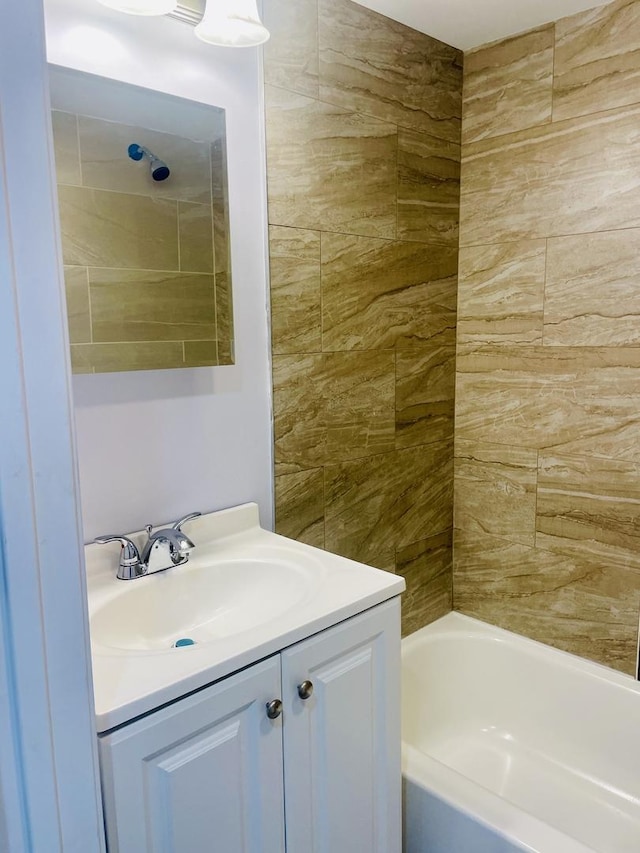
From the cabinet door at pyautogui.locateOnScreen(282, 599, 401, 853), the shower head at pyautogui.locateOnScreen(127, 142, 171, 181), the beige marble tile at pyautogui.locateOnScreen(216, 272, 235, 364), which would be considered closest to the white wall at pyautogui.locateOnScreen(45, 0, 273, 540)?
the beige marble tile at pyautogui.locateOnScreen(216, 272, 235, 364)

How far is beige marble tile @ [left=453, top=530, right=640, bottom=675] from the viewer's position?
216 cm

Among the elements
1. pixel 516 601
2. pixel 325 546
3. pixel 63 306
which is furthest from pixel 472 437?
pixel 63 306

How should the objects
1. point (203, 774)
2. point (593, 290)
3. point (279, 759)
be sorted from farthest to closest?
1. point (593, 290)
2. point (279, 759)
3. point (203, 774)

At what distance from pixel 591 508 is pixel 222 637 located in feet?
4.44

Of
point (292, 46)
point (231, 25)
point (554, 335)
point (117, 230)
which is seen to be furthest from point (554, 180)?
point (117, 230)

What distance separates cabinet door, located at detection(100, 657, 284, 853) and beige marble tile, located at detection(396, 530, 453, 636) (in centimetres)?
114

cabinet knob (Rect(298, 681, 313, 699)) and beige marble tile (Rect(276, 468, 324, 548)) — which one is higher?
beige marble tile (Rect(276, 468, 324, 548))

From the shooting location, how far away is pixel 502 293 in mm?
2311

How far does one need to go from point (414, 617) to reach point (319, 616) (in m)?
1.23

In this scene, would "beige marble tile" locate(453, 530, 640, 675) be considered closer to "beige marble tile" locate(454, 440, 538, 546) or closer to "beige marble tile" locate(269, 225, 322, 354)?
"beige marble tile" locate(454, 440, 538, 546)

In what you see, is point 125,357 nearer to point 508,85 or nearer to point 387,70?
point 387,70

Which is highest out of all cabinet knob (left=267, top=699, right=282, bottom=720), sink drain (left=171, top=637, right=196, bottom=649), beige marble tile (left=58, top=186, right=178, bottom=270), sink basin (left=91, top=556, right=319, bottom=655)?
beige marble tile (left=58, top=186, right=178, bottom=270)

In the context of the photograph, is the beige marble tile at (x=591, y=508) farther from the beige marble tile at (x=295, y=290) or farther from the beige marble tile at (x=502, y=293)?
the beige marble tile at (x=295, y=290)

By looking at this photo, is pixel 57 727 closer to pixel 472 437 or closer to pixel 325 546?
pixel 325 546
